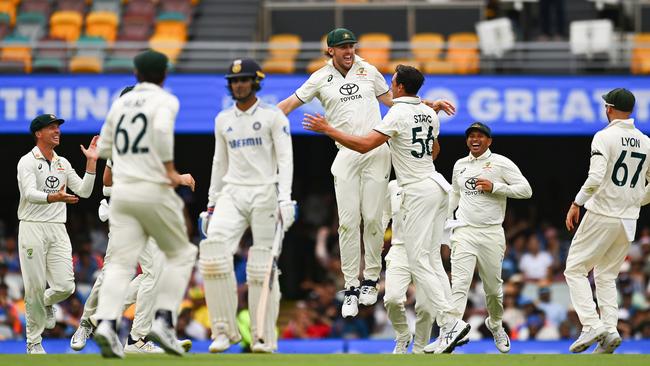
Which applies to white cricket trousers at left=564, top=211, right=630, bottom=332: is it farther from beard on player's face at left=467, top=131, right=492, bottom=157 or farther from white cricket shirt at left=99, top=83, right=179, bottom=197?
white cricket shirt at left=99, top=83, right=179, bottom=197

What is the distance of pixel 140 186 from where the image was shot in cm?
1120

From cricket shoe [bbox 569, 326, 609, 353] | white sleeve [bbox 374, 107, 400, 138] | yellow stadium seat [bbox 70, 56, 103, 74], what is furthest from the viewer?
yellow stadium seat [bbox 70, 56, 103, 74]

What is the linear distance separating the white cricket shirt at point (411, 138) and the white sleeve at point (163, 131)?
9.98 ft

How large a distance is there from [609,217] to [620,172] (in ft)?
1.67

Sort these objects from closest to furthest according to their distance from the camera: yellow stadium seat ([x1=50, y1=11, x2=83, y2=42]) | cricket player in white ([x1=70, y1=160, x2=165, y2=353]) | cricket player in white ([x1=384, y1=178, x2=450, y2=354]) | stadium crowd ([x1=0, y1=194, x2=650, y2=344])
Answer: cricket player in white ([x1=70, y1=160, x2=165, y2=353])
cricket player in white ([x1=384, y1=178, x2=450, y2=354])
stadium crowd ([x1=0, y1=194, x2=650, y2=344])
yellow stadium seat ([x1=50, y1=11, x2=83, y2=42])

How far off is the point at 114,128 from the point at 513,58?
1398 cm

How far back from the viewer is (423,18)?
26781mm

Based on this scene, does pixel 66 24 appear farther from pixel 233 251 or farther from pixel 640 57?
pixel 233 251

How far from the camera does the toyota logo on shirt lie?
49.8ft

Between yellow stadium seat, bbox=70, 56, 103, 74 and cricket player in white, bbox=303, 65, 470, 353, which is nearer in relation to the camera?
cricket player in white, bbox=303, 65, 470, 353

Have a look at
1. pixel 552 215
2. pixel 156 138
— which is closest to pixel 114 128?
pixel 156 138

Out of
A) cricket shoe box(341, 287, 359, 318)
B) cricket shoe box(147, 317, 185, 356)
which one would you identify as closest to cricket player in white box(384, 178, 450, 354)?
cricket shoe box(341, 287, 359, 318)

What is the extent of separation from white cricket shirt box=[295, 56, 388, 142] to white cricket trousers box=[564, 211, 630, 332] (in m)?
2.64

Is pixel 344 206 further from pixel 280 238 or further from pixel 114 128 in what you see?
pixel 114 128
